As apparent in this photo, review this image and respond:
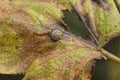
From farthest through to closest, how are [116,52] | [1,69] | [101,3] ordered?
[116,52] < [101,3] < [1,69]

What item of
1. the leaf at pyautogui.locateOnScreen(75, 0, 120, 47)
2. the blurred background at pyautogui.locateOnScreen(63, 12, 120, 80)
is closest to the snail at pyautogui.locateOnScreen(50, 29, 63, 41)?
the leaf at pyautogui.locateOnScreen(75, 0, 120, 47)

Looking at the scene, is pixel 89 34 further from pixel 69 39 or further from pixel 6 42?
pixel 6 42

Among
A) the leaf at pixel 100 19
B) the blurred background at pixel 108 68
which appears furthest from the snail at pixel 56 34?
the blurred background at pixel 108 68

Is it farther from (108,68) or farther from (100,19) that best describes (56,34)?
(108,68)

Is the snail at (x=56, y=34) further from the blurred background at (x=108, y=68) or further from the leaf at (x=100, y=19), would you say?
the blurred background at (x=108, y=68)

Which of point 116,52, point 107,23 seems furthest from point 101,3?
point 116,52

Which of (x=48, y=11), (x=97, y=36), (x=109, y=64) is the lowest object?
(x=109, y=64)

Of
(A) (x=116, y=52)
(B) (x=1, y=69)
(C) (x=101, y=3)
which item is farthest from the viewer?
(A) (x=116, y=52)

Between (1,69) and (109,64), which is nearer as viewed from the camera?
(1,69)
